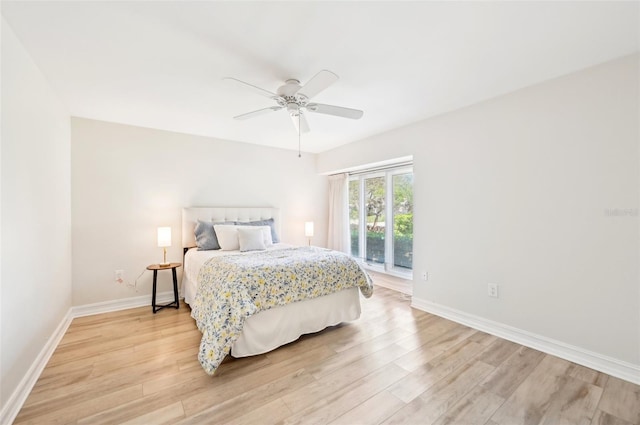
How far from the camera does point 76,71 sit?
2.16 metres

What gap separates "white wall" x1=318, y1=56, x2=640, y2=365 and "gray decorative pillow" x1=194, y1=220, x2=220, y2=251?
273 cm

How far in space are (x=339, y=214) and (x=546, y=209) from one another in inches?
125

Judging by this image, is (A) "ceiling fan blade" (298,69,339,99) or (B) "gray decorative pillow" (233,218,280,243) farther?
(B) "gray decorative pillow" (233,218,280,243)

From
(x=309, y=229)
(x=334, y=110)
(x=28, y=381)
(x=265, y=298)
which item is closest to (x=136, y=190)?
(x=28, y=381)

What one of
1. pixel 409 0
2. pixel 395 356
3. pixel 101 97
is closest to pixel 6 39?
pixel 101 97

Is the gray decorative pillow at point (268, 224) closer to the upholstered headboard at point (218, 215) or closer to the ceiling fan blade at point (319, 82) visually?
the upholstered headboard at point (218, 215)

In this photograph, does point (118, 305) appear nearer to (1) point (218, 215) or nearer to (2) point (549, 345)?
(1) point (218, 215)

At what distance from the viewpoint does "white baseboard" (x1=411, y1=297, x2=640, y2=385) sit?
1.96m

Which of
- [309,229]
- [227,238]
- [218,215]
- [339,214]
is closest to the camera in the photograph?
[227,238]

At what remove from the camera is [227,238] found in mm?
3434

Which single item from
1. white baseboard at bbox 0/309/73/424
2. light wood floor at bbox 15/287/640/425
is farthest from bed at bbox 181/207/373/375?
white baseboard at bbox 0/309/73/424

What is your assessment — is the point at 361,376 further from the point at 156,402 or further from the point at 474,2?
the point at 474,2

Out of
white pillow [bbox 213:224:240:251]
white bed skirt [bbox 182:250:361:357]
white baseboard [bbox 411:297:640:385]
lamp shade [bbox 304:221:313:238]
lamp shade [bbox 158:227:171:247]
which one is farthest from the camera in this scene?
lamp shade [bbox 304:221:313:238]

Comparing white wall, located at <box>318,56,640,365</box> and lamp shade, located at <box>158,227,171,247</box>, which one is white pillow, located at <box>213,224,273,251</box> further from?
white wall, located at <box>318,56,640,365</box>
